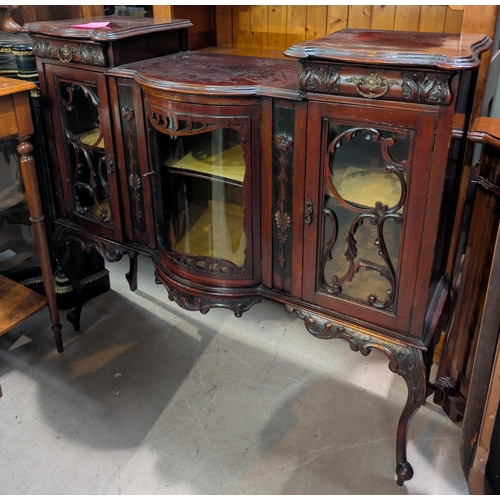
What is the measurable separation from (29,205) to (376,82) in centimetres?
111

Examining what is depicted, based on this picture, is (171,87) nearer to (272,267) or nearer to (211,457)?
(272,267)

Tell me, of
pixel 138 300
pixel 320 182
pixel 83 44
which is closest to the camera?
pixel 320 182

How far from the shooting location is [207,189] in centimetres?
138

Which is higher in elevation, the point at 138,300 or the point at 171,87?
the point at 171,87

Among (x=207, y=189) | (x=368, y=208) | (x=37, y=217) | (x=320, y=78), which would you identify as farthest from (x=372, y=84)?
(x=37, y=217)

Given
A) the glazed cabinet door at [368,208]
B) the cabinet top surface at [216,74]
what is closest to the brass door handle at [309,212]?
the glazed cabinet door at [368,208]

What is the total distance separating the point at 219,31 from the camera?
198 cm

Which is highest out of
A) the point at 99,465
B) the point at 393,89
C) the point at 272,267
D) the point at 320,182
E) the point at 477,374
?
the point at 393,89

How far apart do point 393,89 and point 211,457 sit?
3.38 ft

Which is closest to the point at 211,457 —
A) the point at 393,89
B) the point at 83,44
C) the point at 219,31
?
the point at 393,89

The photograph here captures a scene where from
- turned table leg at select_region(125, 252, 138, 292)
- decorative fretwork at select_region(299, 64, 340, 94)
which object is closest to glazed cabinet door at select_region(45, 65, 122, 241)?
turned table leg at select_region(125, 252, 138, 292)

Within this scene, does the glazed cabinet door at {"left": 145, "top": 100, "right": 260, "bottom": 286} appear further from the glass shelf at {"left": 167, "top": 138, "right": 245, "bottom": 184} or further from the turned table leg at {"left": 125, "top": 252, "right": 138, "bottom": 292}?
the turned table leg at {"left": 125, "top": 252, "right": 138, "bottom": 292}

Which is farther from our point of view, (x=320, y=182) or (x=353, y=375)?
(x=353, y=375)

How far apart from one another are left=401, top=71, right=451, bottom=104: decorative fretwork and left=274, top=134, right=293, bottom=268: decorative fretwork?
28 cm
